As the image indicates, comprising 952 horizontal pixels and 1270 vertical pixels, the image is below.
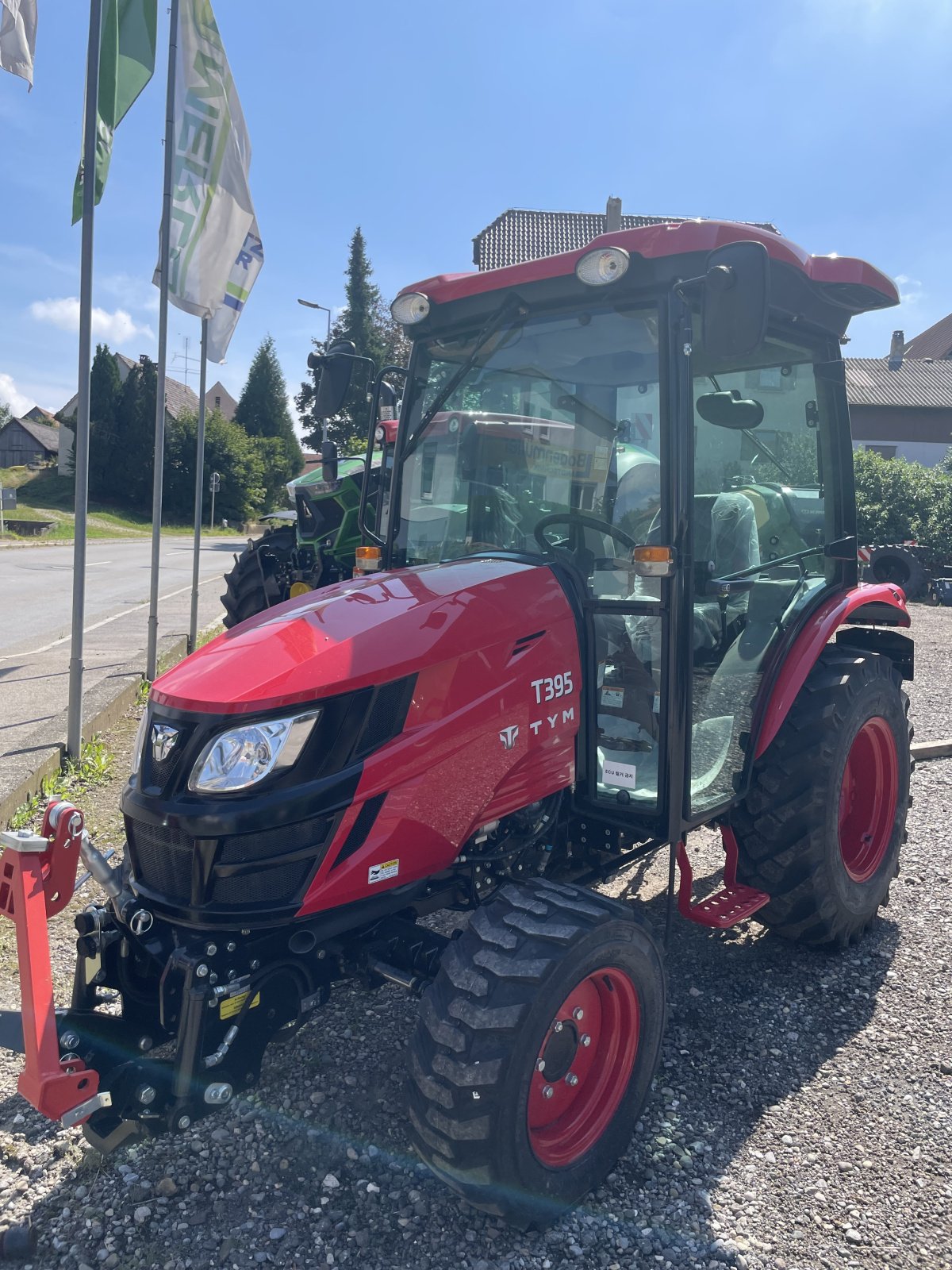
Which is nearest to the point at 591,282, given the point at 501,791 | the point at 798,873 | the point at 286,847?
the point at 501,791

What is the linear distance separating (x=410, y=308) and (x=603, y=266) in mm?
851

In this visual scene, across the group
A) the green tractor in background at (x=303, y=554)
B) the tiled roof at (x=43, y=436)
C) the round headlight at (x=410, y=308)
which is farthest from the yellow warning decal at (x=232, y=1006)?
the tiled roof at (x=43, y=436)

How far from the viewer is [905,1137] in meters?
2.60

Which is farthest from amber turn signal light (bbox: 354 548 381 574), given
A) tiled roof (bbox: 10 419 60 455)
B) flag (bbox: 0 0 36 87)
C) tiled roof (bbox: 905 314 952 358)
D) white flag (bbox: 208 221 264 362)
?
tiled roof (bbox: 10 419 60 455)

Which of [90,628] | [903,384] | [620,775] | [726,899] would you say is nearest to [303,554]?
[90,628]

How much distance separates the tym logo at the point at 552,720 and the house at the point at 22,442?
69653 mm

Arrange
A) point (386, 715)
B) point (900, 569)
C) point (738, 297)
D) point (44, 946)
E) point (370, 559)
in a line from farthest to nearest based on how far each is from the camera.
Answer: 1. point (900, 569)
2. point (370, 559)
3. point (738, 297)
4. point (386, 715)
5. point (44, 946)

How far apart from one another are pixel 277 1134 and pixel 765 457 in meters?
2.72

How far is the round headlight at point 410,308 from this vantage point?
3.15m

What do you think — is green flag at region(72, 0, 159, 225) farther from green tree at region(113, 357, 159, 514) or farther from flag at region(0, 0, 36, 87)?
green tree at region(113, 357, 159, 514)

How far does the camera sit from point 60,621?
11.6 metres

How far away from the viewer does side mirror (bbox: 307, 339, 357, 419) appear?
329 cm

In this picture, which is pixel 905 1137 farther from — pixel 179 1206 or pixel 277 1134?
pixel 179 1206

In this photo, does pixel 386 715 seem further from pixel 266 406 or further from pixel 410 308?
pixel 266 406
